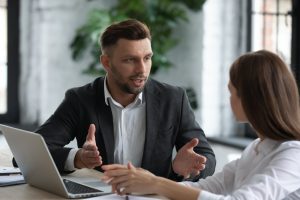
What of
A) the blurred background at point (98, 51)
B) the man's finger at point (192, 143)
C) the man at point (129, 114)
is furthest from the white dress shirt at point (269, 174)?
the blurred background at point (98, 51)

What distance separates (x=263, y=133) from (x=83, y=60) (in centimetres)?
295

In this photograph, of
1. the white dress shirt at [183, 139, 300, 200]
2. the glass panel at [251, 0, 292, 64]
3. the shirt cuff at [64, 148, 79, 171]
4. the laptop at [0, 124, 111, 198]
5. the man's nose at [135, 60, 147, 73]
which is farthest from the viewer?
the glass panel at [251, 0, 292, 64]

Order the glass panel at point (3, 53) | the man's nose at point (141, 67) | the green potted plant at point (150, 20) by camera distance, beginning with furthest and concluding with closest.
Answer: the glass panel at point (3, 53) → the green potted plant at point (150, 20) → the man's nose at point (141, 67)

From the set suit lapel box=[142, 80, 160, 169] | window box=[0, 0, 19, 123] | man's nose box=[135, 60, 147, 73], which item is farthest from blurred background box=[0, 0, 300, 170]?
man's nose box=[135, 60, 147, 73]

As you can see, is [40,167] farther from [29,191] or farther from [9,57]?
[9,57]

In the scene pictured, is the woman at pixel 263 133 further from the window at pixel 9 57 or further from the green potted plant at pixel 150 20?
the window at pixel 9 57

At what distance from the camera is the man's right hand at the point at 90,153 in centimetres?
211

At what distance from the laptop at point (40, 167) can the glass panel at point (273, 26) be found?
241cm

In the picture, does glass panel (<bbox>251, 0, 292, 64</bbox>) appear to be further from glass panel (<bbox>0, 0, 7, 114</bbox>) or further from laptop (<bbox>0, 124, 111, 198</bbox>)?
laptop (<bbox>0, 124, 111, 198</bbox>)

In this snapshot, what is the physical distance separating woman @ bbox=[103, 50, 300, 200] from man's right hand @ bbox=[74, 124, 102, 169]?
39cm

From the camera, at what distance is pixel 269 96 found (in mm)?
1587

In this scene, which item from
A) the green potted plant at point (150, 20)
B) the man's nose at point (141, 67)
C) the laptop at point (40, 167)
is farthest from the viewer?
the green potted plant at point (150, 20)

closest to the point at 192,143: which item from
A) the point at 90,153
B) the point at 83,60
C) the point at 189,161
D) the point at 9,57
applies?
the point at 189,161

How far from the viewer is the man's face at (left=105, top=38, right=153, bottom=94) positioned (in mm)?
2482
